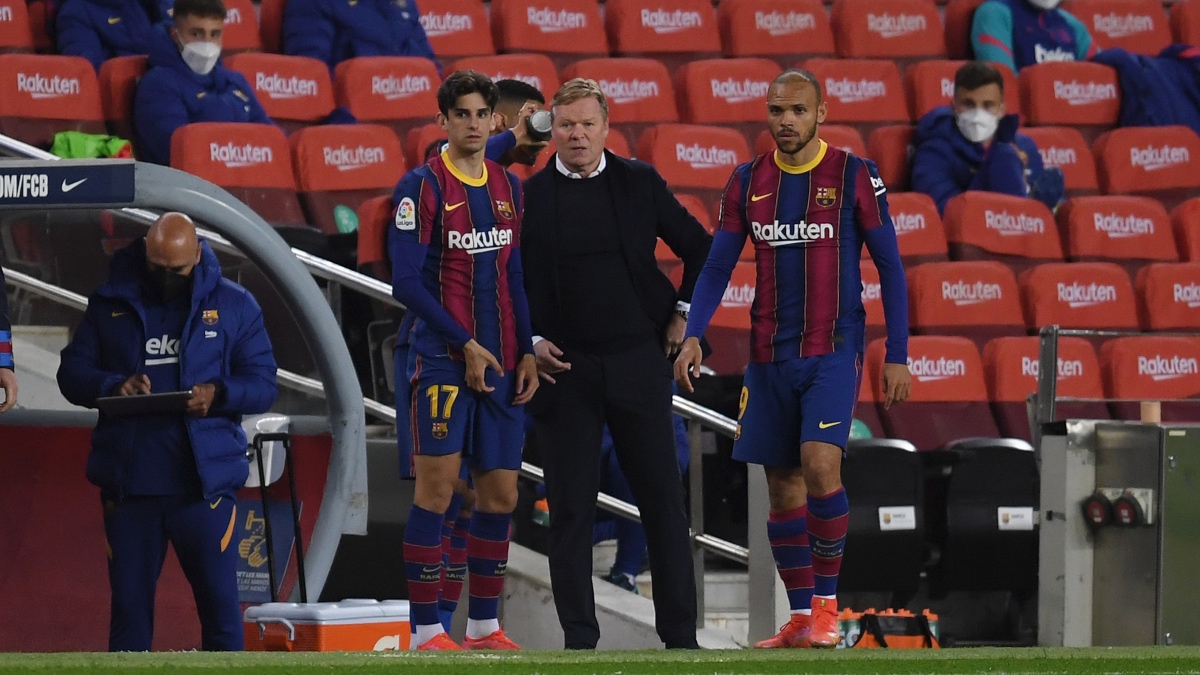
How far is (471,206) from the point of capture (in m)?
4.70

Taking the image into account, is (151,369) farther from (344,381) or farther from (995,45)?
(995,45)

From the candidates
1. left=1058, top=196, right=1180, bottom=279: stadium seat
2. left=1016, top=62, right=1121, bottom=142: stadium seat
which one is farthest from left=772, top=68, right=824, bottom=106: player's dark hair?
left=1016, top=62, right=1121, bottom=142: stadium seat

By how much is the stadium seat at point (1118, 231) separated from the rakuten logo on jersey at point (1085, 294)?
1.80ft

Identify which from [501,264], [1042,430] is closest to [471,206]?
[501,264]

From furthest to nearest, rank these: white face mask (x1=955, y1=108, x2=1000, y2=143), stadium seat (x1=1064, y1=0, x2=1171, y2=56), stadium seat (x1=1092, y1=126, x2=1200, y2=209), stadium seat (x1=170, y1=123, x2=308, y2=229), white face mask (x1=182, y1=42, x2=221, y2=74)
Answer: stadium seat (x1=1064, y1=0, x2=1171, y2=56) → stadium seat (x1=1092, y1=126, x2=1200, y2=209) → white face mask (x1=955, y1=108, x2=1000, y2=143) → white face mask (x1=182, y1=42, x2=221, y2=74) → stadium seat (x1=170, y1=123, x2=308, y2=229)

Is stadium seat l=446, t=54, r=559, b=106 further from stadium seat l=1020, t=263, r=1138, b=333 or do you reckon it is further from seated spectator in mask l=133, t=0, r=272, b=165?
stadium seat l=1020, t=263, r=1138, b=333

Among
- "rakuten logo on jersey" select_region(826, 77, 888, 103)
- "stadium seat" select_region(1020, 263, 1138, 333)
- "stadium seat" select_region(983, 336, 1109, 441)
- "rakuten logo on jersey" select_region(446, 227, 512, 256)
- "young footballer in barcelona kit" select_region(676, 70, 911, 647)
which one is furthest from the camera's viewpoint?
"rakuten logo on jersey" select_region(826, 77, 888, 103)

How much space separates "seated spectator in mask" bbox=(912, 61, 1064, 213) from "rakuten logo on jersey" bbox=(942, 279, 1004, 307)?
78 centimetres

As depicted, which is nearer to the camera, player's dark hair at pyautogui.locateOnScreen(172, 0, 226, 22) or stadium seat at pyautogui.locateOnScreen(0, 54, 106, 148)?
stadium seat at pyautogui.locateOnScreen(0, 54, 106, 148)

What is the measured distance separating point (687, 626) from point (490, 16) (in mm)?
5954

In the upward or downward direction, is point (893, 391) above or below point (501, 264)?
below

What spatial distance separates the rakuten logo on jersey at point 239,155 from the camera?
7.55 metres

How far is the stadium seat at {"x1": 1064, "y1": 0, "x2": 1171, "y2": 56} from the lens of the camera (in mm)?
11406

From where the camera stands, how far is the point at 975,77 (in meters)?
9.16
